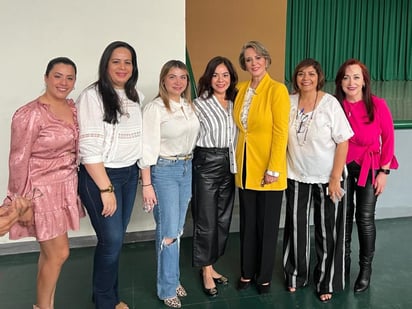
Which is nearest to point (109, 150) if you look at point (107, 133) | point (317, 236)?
point (107, 133)

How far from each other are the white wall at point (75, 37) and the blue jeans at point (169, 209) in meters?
1.01

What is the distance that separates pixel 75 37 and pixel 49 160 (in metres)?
1.37

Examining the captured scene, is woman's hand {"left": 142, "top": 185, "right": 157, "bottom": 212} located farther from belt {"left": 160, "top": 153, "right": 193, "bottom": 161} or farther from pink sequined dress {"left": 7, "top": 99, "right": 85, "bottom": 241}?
pink sequined dress {"left": 7, "top": 99, "right": 85, "bottom": 241}

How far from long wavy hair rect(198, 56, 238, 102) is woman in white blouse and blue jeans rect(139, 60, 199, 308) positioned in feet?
0.41

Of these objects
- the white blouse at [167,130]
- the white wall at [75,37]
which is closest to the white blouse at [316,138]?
the white blouse at [167,130]

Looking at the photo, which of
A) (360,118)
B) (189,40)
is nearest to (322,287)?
(360,118)

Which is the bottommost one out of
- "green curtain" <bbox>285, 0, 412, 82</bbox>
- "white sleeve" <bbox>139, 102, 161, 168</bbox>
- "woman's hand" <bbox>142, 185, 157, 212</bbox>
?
"woman's hand" <bbox>142, 185, 157, 212</bbox>

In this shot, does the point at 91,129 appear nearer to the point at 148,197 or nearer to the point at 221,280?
the point at 148,197

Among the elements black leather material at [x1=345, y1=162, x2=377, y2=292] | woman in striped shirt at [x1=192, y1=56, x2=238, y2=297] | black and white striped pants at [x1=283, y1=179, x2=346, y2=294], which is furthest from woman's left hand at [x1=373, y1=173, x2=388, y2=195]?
woman in striped shirt at [x1=192, y1=56, x2=238, y2=297]

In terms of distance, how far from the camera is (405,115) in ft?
13.9

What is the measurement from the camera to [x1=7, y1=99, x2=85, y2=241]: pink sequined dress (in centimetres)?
197

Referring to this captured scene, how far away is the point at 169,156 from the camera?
7.86 feet

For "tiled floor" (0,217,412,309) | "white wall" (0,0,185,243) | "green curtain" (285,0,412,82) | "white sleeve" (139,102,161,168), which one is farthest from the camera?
"green curtain" (285,0,412,82)

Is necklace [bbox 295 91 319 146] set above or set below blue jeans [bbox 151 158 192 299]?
above
